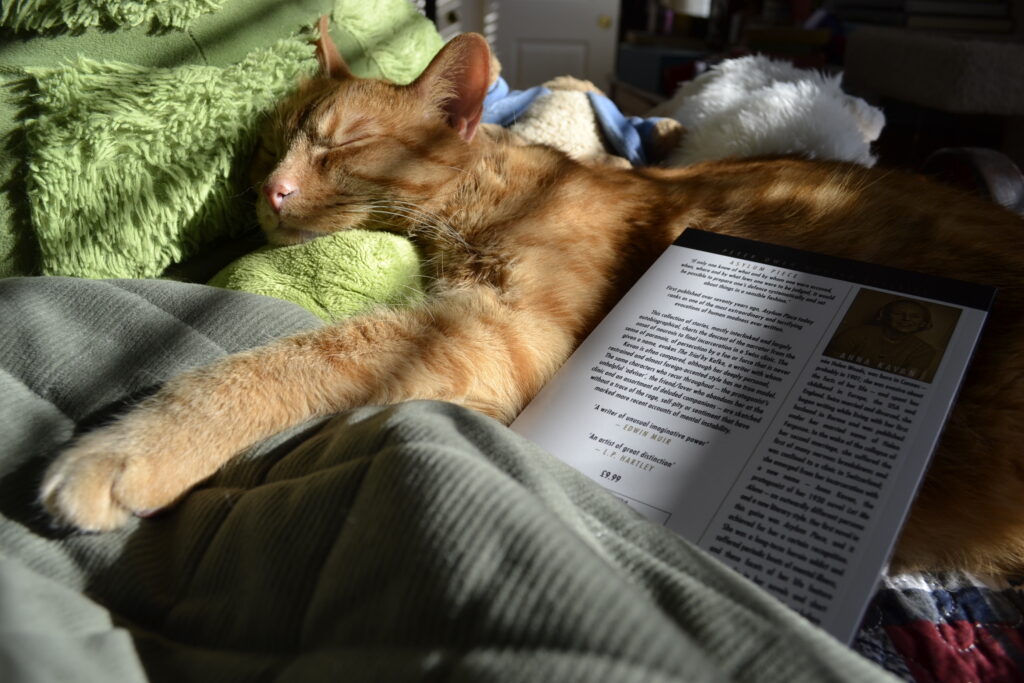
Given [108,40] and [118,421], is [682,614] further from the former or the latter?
[108,40]

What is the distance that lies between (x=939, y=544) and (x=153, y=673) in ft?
3.04

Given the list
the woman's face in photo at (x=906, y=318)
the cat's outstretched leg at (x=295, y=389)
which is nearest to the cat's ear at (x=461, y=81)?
the cat's outstretched leg at (x=295, y=389)

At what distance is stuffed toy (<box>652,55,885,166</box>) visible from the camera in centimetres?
173

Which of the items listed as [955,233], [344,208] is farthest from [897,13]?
[344,208]

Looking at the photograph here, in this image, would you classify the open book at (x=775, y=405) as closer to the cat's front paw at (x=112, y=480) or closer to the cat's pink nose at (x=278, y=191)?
the cat's front paw at (x=112, y=480)

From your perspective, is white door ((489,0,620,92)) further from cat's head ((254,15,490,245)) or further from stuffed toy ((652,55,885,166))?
cat's head ((254,15,490,245))

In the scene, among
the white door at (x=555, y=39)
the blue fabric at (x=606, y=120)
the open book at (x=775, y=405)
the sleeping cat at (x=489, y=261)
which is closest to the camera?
the open book at (x=775, y=405)

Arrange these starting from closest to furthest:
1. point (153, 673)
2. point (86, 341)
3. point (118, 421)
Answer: point (153, 673) < point (118, 421) < point (86, 341)

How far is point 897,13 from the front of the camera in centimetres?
435

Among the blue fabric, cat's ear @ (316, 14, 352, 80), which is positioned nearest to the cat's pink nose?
cat's ear @ (316, 14, 352, 80)

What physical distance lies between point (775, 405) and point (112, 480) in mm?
783

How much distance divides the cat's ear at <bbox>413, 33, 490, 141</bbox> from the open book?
52 cm

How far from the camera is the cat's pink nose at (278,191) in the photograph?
128 centimetres

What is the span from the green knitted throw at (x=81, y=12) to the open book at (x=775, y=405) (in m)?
1.01
